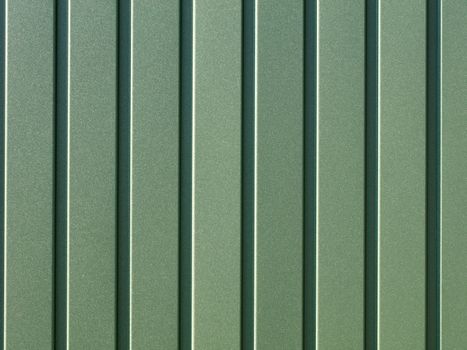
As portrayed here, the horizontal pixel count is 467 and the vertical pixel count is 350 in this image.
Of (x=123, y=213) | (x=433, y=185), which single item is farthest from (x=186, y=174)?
(x=433, y=185)

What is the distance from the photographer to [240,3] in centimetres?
195

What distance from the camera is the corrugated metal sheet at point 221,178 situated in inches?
75.9

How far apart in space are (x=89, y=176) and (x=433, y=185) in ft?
2.94

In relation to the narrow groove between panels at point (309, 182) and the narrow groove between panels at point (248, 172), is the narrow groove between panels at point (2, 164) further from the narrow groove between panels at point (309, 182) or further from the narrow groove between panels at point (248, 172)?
the narrow groove between panels at point (309, 182)

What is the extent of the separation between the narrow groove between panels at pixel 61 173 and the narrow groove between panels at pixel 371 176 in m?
0.78

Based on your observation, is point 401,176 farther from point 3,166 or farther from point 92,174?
point 3,166

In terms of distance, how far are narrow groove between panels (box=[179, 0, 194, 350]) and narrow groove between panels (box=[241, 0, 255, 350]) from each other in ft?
0.45

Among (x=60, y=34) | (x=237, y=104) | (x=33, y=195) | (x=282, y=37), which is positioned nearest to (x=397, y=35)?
(x=282, y=37)

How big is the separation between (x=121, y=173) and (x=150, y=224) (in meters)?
0.15

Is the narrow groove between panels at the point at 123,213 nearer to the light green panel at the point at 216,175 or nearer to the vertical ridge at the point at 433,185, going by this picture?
the light green panel at the point at 216,175

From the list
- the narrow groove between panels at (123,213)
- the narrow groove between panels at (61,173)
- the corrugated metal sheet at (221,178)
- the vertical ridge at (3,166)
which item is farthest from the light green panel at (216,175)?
the vertical ridge at (3,166)

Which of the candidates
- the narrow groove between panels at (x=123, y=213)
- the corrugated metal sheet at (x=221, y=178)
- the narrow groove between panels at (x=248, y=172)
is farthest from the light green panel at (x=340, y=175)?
the narrow groove between panels at (x=123, y=213)

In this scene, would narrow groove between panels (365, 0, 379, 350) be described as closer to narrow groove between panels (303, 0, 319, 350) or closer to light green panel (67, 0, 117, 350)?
Result: narrow groove between panels (303, 0, 319, 350)

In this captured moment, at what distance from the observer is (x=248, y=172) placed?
6.39 ft
